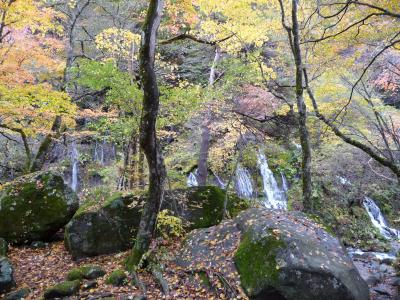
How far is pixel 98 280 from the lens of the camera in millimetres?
6223

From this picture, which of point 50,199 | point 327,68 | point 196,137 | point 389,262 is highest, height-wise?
point 327,68

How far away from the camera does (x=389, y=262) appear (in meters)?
10.7

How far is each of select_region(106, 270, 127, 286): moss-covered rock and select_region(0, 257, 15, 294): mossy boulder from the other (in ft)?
6.23

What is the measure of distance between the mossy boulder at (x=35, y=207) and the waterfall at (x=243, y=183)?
8.70m

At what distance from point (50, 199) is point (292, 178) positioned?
12.2 meters

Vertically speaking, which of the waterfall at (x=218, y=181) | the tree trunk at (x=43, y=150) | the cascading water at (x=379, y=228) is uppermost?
the tree trunk at (x=43, y=150)

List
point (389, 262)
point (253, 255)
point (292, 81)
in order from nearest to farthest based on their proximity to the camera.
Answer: point (253, 255), point (389, 262), point (292, 81)

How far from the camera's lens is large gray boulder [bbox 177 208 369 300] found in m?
5.16

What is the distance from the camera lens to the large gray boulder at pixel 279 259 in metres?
5.16

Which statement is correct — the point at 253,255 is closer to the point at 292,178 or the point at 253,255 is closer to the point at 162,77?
the point at 162,77

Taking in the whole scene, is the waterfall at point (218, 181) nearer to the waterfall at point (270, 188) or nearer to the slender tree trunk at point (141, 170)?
the waterfall at point (270, 188)

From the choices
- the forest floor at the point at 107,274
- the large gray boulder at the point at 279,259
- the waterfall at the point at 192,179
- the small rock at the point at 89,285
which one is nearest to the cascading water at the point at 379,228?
the forest floor at the point at 107,274

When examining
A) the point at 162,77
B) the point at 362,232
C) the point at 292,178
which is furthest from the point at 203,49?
the point at 362,232

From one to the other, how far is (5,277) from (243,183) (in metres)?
11.7
